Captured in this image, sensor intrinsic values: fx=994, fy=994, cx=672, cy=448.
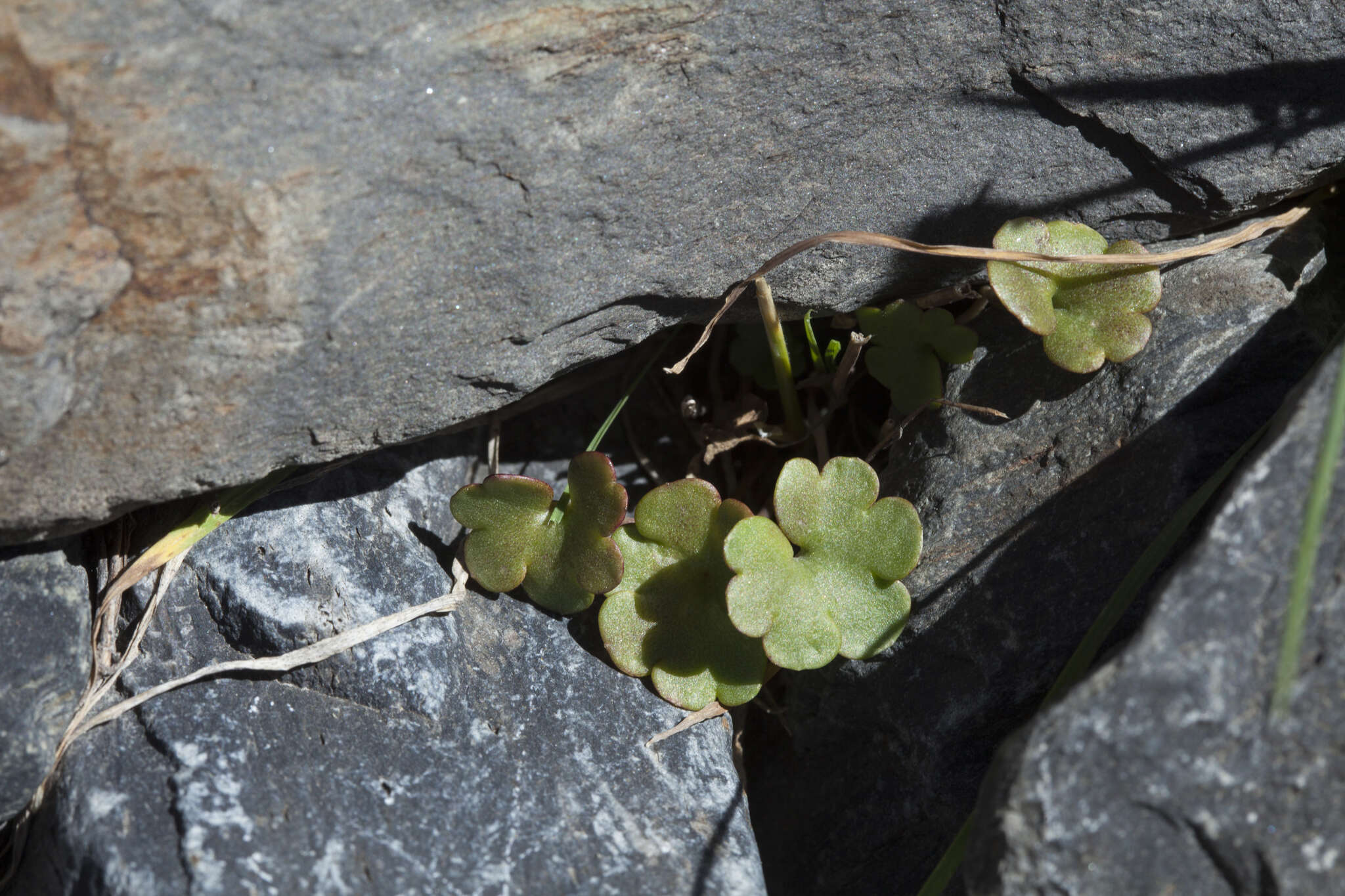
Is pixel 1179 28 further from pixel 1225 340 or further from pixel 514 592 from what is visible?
pixel 514 592

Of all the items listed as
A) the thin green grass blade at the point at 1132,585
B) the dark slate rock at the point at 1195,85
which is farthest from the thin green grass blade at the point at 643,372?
the thin green grass blade at the point at 1132,585

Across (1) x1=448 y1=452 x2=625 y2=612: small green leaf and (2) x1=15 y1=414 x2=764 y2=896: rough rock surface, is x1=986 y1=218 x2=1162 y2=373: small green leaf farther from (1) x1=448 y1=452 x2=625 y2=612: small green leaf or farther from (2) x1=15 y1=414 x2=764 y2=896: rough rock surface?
(2) x1=15 y1=414 x2=764 y2=896: rough rock surface

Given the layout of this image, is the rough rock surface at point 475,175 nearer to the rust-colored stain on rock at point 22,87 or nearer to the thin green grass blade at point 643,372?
the rust-colored stain on rock at point 22,87

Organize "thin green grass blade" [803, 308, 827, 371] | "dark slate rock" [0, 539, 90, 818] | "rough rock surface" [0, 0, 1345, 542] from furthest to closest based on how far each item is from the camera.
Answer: "thin green grass blade" [803, 308, 827, 371] → "dark slate rock" [0, 539, 90, 818] → "rough rock surface" [0, 0, 1345, 542]

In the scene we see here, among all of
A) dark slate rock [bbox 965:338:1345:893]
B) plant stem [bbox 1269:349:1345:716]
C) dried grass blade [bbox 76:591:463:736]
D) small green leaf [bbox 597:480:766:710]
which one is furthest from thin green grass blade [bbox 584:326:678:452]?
plant stem [bbox 1269:349:1345:716]

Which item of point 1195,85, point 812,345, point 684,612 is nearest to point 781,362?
point 812,345

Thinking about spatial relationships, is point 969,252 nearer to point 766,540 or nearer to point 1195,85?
point 1195,85

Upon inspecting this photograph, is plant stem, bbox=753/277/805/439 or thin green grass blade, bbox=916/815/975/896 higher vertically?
plant stem, bbox=753/277/805/439
